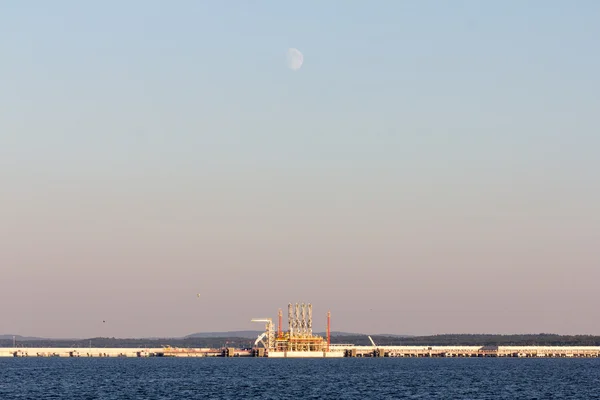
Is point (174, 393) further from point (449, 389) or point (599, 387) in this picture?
point (599, 387)

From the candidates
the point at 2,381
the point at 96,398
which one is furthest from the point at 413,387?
the point at 2,381

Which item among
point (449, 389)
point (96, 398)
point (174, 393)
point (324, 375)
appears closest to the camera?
point (96, 398)

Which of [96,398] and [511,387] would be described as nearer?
[96,398]

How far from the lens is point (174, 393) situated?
118 m

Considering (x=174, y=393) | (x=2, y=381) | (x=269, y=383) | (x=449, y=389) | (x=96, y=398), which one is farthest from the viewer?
(x=2, y=381)

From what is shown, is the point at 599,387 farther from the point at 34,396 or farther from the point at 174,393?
the point at 34,396

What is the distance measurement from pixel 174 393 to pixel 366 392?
925 inches

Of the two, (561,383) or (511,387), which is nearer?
(511,387)

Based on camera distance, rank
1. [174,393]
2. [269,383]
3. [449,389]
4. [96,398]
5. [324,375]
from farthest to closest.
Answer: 1. [324,375]
2. [269,383]
3. [449,389]
4. [174,393]
5. [96,398]

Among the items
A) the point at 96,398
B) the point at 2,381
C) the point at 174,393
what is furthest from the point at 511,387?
the point at 2,381

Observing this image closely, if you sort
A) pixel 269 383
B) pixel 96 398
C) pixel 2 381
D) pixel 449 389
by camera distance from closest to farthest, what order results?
pixel 96 398 < pixel 449 389 < pixel 269 383 < pixel 2 381

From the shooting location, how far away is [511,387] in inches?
5212

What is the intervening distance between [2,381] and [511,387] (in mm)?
76757

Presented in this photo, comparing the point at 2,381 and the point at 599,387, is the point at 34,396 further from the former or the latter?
the point at 599,387
